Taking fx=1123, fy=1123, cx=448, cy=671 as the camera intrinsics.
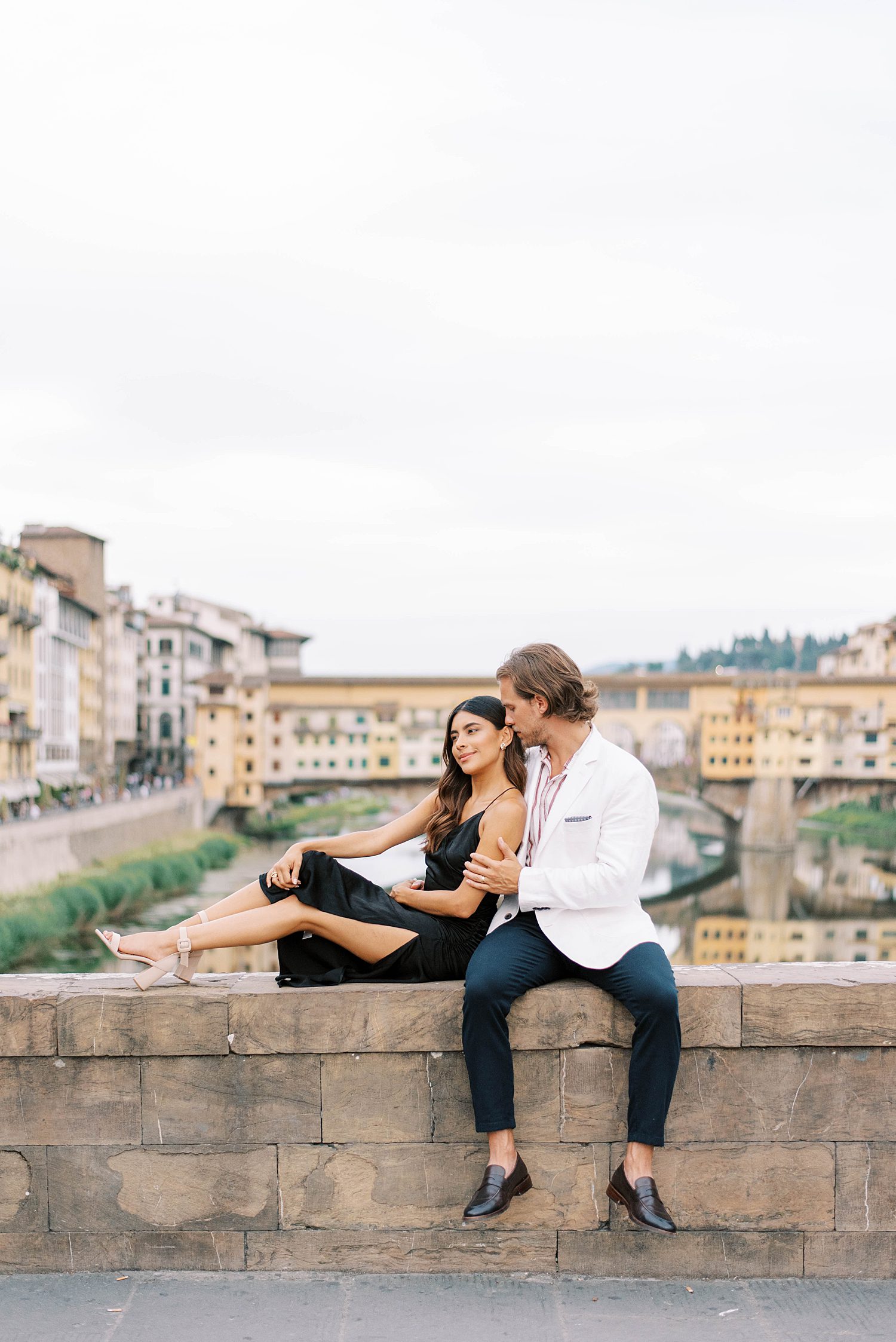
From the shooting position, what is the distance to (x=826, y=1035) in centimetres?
248

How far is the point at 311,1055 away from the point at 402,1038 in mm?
202

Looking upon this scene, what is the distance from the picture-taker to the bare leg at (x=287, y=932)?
2475 millimetres

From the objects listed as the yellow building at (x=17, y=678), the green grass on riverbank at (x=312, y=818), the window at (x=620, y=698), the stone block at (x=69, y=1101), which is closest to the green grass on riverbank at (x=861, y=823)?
the window at (x=620, y=698)

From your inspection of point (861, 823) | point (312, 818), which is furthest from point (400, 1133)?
point (861, 823)

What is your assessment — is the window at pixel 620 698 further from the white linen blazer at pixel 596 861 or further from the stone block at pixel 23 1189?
the stone block at pixel 23 1189

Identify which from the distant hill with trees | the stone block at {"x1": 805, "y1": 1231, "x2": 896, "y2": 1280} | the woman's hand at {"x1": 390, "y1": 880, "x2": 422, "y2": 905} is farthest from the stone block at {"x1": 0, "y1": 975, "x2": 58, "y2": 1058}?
the distant hill with trees

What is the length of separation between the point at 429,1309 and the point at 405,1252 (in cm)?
19

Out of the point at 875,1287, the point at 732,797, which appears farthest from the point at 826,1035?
the point at 732,797

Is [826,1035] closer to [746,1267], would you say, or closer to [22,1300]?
[746,1267]

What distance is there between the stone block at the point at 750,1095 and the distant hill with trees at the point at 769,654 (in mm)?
64585

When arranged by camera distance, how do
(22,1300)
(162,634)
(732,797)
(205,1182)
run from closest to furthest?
1. (22,1300)
2. (205,1182)
3. (732,797)
4. (162,634)

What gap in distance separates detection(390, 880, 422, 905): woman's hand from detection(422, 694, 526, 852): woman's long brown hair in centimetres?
9

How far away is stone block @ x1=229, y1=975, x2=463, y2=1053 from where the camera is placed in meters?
2.45

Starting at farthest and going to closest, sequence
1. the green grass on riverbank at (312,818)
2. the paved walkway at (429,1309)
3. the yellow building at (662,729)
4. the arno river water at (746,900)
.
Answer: the green grass on riverbank at (312,818)
the yellow building at (662,729)
the arno river water at (746,900)
the paved walkway at (429,1309)
